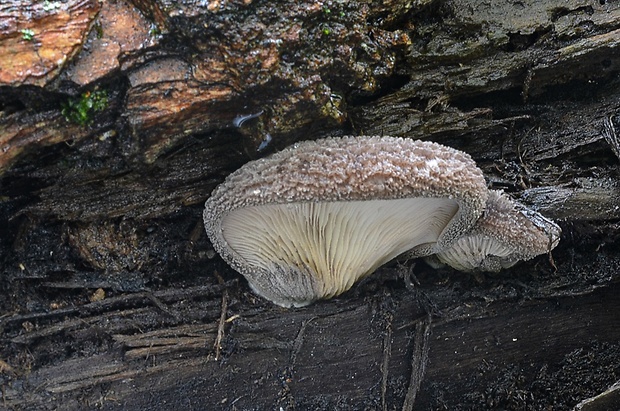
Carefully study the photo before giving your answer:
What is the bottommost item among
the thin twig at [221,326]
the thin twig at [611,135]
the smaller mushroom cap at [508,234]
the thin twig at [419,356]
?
the thin twig at [419,356]

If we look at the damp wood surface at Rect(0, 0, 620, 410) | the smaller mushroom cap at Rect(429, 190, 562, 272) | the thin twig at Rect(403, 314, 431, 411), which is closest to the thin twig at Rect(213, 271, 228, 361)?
the damp wood surface at Rect(0, 0, 620, 410)

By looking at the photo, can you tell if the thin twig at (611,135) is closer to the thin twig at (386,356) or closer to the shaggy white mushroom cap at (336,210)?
the shaggy white mushroom cap at (336,210)

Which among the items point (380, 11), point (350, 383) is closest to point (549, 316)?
point (350, 383)

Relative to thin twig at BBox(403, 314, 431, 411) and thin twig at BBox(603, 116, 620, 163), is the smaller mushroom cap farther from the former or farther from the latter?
thin twig at BBox(603, 116, 620, 163)

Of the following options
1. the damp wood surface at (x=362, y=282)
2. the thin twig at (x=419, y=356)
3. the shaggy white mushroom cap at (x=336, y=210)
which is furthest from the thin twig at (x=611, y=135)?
the thin twig at (x=419, y=356)

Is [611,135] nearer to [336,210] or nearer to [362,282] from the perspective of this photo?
[362,282]

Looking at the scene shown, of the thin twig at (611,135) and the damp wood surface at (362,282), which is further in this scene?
the thin twig at (611,135)
